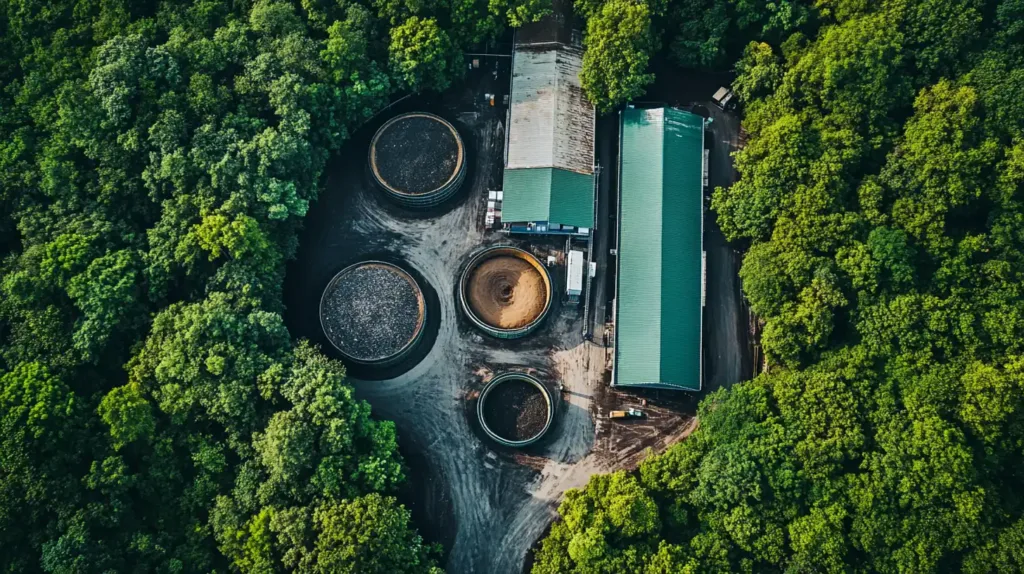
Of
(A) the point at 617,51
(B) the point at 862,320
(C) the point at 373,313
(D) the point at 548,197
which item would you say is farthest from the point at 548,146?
(B) the point at 862,320

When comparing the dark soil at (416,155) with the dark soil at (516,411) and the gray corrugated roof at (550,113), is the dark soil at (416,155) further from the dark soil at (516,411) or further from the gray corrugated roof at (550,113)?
the dark soil at (516,411)


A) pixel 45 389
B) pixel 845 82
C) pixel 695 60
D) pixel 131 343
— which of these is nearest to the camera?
pixel 45 389

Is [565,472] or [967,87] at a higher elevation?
[967,87]

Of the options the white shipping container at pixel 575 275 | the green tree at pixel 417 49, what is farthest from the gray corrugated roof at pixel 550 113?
the white shipping container at pixel 575 275

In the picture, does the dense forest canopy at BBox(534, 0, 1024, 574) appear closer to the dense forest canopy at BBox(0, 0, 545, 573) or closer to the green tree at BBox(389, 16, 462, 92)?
the green tree at BBox(389, 16, 462, 92)

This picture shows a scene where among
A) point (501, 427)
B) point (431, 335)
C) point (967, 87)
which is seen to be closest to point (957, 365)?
point (967, 87)

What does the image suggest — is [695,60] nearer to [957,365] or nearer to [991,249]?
[991,249]
